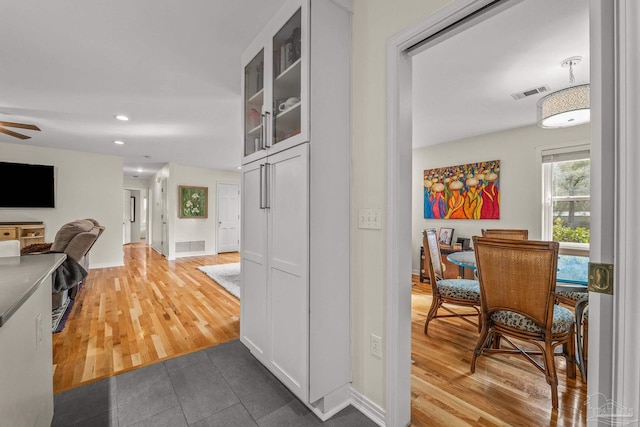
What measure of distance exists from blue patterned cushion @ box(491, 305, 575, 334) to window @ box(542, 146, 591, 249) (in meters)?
2.22

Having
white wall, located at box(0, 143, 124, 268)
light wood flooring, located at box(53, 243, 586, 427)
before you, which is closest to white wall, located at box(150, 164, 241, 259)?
white wall, located at box(0, 143, 124, 268)

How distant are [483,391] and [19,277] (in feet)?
8.02

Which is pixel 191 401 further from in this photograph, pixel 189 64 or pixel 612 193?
pixel 189 64

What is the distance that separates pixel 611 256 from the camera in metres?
0.76

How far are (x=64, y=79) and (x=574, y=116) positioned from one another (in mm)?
4457

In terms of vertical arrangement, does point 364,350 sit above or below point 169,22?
below

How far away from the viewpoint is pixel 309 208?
4.83ft

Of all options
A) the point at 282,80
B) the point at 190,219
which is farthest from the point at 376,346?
the point at 190,219

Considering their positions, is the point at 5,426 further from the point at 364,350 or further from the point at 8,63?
the point at 8,63

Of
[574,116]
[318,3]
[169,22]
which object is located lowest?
[574,116]

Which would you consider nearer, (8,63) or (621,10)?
(621,10)

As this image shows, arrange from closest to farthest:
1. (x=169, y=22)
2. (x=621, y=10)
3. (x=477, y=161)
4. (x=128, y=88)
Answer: (x=621, y=10), (x=169, y=22), (x=128, y=88), (x=477, y=161)

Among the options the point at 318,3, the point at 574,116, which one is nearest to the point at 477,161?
the point at 574,116

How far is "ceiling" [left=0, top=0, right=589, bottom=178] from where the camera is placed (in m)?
1.78
